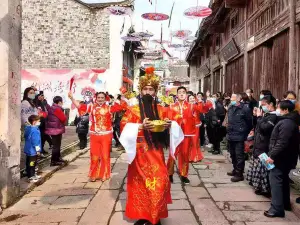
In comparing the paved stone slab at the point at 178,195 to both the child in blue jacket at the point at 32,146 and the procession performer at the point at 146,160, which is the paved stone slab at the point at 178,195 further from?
the child in blue jacket at the point at 32,146

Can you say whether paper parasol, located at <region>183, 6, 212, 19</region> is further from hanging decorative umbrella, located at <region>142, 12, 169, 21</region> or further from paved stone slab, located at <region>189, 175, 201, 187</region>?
paved stone slab, located at <region>189, 175, 201, 187</region>

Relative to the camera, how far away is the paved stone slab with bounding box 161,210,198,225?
4.62 m

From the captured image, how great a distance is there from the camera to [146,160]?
176 inches

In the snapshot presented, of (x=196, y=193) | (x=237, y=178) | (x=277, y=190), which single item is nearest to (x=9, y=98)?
(x=196, y=193)

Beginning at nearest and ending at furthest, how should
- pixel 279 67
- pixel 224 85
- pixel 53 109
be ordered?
pixel 53 109, pixel 279 67, pixel 224 85

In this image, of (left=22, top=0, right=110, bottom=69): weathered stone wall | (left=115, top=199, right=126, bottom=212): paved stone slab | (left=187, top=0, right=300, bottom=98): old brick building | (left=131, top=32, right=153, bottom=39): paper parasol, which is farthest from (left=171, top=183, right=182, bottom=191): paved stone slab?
(left=22, top=0, right=110, bottom=69): weathered stone wall

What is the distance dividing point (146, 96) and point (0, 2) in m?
2.55

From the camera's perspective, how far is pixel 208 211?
5059 mm

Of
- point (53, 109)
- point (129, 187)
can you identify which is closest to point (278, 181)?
point (129, 187)

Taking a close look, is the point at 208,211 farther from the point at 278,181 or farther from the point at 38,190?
the point at 38,190

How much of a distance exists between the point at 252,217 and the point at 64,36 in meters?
18.5

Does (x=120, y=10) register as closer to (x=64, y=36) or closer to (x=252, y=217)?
(x=64, y=36)

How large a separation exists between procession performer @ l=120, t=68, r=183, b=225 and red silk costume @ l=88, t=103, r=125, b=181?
2438mm

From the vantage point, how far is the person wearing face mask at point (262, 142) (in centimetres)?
527
